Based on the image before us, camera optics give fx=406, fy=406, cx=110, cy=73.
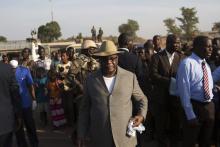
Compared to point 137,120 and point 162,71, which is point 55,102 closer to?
point 162,71

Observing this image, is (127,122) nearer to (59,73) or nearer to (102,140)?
(102,140)

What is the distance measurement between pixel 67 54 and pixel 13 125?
12.1ft

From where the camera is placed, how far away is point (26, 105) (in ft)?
22.7

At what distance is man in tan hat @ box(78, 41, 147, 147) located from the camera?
3.90m

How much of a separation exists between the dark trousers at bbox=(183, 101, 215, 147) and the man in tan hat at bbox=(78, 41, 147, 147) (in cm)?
134

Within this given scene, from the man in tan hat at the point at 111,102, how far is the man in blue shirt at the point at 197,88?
1195 millimetres

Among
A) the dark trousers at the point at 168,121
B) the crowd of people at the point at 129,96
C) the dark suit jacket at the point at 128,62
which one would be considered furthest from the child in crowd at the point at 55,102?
the dark suit jacket at the point at 128,62

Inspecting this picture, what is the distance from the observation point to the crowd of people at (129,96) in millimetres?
3936

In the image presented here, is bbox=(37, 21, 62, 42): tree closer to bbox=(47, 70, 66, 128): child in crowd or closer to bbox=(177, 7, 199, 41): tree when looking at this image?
bbox=(177, 7, 199, 41): tree

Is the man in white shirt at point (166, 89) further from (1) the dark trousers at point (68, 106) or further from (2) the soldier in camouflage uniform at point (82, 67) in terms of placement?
(1) the dark trousers at point (68, 106)

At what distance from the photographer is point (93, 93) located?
3986 millimetres

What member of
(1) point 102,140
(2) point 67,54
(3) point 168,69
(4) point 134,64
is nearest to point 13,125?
(1) point 102,140

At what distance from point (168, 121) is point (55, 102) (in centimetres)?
345

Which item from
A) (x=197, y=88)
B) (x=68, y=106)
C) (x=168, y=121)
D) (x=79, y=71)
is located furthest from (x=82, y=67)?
(x=197, y=88)
